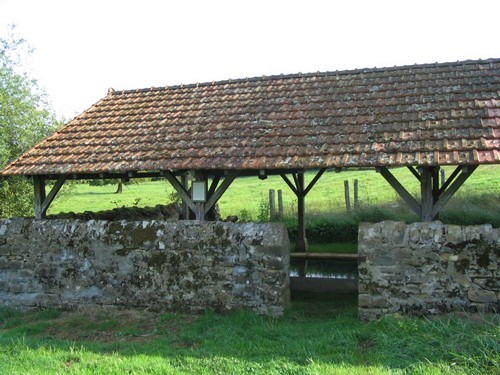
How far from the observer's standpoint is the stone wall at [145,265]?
21.6 feet

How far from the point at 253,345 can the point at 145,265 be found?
2.45m

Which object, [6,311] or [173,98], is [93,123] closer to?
[173,98]

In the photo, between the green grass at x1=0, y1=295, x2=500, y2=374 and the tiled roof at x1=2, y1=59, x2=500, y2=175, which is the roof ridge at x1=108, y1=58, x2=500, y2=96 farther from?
the green grass at x1=0, y1=295, x2=500, y2=374

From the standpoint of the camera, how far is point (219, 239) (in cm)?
673

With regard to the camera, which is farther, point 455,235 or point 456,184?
point 456,184

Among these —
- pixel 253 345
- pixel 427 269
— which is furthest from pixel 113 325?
pixel 427 269

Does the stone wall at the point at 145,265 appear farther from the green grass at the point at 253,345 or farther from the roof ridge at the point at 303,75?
the roof ridge at the point at 303,75

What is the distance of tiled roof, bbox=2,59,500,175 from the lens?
7.07 m

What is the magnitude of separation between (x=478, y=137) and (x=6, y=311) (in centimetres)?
779

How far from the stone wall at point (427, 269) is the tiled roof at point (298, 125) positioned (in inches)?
42.8

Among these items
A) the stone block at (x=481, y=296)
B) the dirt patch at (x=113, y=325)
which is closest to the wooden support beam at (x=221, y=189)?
the dirt patch at (x=113, y=325)

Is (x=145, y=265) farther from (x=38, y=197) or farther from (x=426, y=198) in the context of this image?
(x=426, y=198)

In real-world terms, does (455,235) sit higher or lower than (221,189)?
lower

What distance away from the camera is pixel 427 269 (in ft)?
19.4
